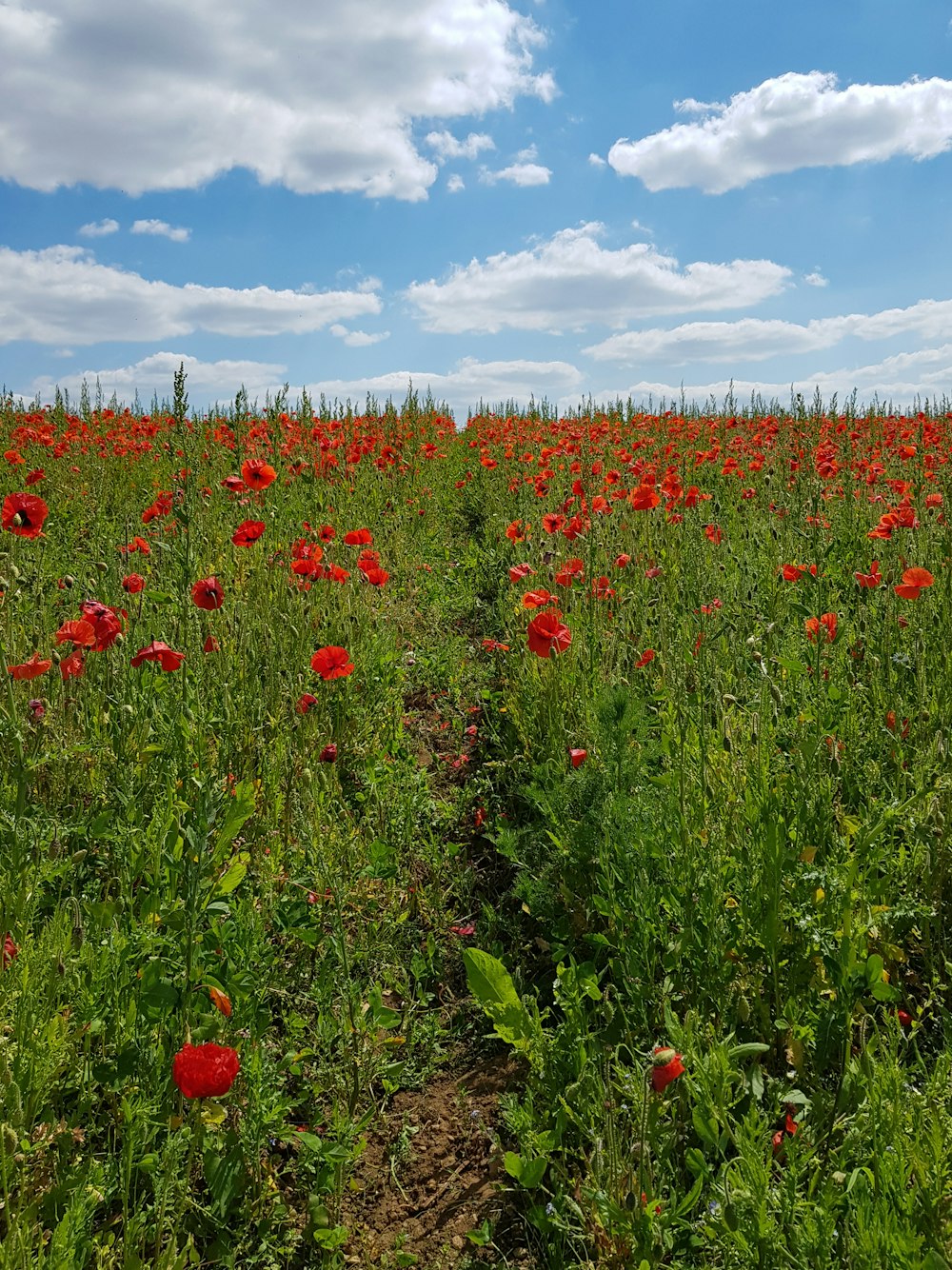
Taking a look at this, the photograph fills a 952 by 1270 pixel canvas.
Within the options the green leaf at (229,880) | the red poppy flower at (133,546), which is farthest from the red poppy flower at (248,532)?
the green leaf at (229,880)

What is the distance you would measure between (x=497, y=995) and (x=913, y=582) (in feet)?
6.84

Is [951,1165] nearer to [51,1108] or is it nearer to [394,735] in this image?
[51,1108]

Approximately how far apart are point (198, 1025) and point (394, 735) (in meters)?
2.07

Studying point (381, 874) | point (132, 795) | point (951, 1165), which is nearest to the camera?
point (951, 1165)

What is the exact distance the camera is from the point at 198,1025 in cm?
175

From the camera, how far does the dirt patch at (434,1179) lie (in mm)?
1761

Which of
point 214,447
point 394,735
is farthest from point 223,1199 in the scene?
point 214,447

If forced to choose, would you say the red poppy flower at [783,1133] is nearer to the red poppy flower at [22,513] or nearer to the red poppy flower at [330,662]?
the red poppy flower at [330,662]

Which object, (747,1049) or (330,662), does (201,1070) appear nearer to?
(747,1049)

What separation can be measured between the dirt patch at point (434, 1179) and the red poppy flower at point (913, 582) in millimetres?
2107

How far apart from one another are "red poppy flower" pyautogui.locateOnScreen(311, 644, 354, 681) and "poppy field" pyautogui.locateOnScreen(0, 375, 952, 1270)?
0.43 feet

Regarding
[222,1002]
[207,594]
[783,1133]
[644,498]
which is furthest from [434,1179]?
[644,498]

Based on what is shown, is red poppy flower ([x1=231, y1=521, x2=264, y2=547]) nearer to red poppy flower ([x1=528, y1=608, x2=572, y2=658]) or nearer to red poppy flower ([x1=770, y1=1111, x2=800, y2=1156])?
red poppy flower ([x1=528, y1=608, x2=572, y2=658])

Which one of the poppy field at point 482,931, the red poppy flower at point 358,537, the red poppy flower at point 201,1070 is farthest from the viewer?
the red poppy flower at point 358,537
